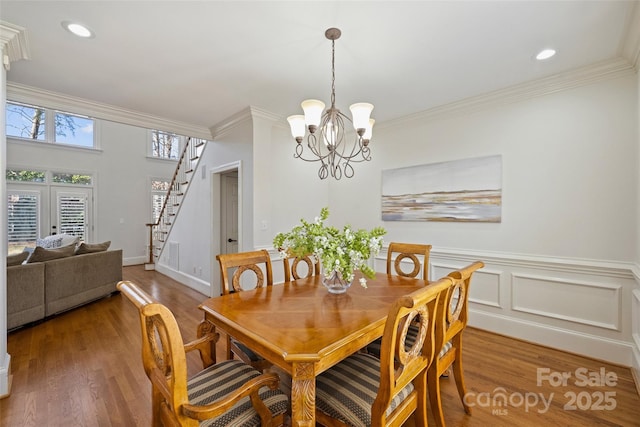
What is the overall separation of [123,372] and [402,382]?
2.34 meters

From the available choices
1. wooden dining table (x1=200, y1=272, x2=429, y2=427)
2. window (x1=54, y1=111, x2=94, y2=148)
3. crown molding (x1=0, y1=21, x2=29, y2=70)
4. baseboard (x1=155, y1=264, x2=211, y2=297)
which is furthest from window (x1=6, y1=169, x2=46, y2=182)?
wooden dining table (x1=200, y1=272, x2=429, y2=427)

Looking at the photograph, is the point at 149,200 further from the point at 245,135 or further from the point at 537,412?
the point at 537,412

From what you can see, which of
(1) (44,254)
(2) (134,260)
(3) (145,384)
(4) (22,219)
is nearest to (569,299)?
(3) (145,384)

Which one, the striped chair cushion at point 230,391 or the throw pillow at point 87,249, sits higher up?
the throw pillow at point 87,249

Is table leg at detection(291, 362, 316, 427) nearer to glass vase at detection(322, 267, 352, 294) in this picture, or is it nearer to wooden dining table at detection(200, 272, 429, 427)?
wooden dining table at detection(200, 272, 429, 427)

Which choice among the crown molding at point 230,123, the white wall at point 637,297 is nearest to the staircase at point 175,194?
the crown molding at point 230,123

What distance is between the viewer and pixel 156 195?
7422 millimetres

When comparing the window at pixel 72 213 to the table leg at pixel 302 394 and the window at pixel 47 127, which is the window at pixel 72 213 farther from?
the table leg at pixel 302 394

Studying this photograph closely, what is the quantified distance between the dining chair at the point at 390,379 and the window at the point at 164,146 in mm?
7721

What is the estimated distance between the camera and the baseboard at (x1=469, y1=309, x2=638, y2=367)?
234 cm

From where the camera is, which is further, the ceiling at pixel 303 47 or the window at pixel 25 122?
the window at pixel 25 122

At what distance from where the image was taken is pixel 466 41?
2068 mm

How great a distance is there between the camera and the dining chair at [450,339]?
4.93 feet

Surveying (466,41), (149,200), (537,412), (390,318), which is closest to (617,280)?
(537,412)
